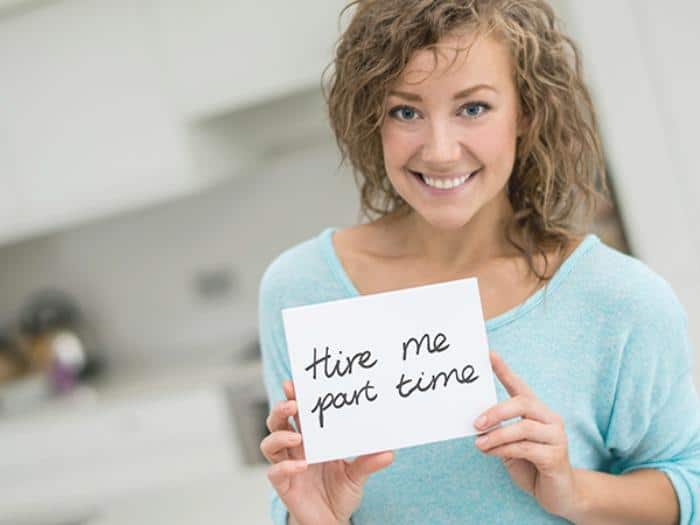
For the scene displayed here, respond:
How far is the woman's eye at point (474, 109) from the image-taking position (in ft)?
2.81

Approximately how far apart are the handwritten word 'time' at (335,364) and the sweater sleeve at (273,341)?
0.63ft

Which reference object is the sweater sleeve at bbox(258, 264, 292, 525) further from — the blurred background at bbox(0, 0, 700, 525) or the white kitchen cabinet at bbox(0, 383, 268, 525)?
the white kitchen cabinet at bbox(0, 383, 268, 525)

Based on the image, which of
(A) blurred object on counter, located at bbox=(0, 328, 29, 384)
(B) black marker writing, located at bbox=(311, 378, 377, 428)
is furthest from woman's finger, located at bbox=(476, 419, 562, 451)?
(A) blurred object on counter, located at bbox=(0, 328, 29, 384)

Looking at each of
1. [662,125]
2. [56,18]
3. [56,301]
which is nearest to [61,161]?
[56,18]

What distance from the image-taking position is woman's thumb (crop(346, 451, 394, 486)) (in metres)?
0.79

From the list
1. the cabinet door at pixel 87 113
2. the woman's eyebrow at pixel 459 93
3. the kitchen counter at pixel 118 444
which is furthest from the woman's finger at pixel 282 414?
the cabinet door at pixel 87 113

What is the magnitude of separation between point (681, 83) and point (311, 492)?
1.58 meters

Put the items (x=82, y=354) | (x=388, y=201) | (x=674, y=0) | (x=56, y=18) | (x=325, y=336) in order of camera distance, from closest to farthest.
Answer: (x=325, y=336) < (x=388, y=201) < (x=674, y=0) < (x=56, y=18) < (x=82, y=354)

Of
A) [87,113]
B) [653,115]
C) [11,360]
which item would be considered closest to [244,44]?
[87,113]

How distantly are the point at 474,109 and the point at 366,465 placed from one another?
1.20ft

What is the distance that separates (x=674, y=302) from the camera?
0.89 m

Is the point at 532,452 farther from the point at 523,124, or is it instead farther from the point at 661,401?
the point at 523,124

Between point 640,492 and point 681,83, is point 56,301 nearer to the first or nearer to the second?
point 681,83

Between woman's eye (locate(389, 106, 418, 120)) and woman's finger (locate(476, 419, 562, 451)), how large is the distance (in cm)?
33
